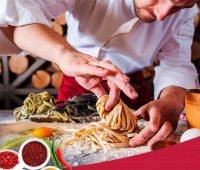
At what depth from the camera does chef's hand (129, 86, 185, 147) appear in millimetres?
980

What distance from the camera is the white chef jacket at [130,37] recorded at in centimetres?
131

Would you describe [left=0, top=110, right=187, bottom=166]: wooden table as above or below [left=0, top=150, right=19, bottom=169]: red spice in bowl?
below

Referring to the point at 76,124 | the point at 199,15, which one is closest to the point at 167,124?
the point at 76,124

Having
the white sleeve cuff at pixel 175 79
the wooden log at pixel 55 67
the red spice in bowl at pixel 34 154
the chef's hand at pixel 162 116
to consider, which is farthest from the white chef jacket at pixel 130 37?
the wooden log at pixel 55 67

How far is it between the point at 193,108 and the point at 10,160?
0.48 m

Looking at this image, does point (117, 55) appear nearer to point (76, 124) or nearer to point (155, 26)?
point (155, 26)

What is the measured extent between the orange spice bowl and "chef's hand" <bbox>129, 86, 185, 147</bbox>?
56 millimetres

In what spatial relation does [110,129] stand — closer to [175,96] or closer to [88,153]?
[88,153]

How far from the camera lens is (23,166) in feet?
2.14

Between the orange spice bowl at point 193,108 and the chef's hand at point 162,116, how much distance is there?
0.06 meters

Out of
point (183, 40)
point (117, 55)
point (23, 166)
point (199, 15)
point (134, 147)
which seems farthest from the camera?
point (199, 15)

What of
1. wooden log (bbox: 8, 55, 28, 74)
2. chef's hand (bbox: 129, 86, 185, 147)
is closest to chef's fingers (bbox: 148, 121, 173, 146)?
chef's hand (bbox: 129, 86, 185, 147)

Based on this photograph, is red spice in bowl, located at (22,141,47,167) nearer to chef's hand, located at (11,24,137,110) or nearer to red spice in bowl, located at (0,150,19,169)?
red spice in bowl, located at (0,150,19,169)

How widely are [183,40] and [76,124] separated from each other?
590mm
